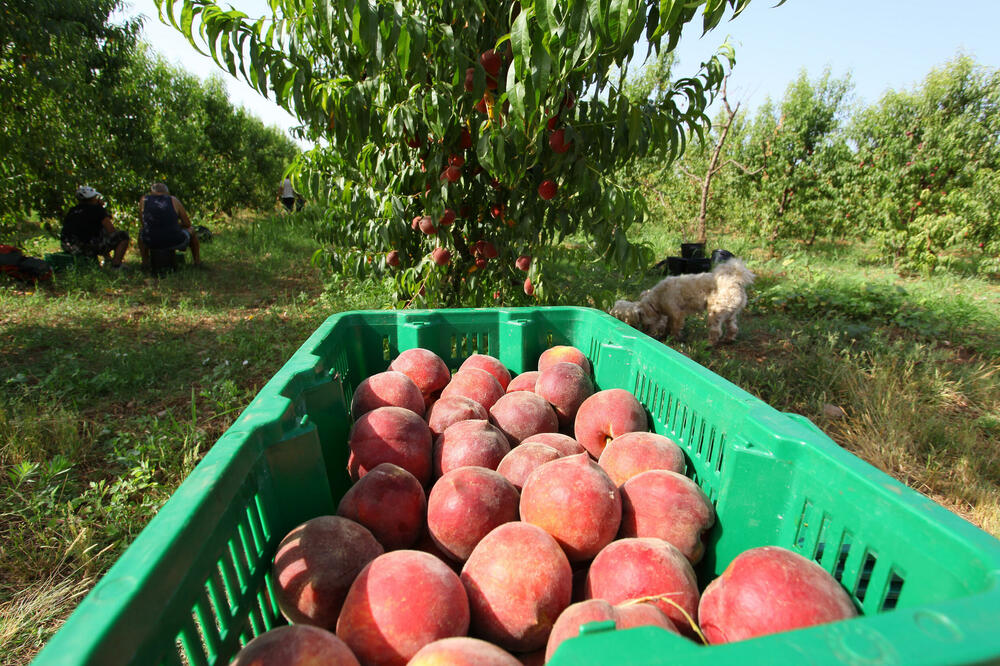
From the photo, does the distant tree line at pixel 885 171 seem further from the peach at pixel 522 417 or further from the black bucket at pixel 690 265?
the peach at pixel 522 417

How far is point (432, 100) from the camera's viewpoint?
2199 millimetres

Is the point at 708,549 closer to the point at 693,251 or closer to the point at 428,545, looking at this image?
the point at 428,545

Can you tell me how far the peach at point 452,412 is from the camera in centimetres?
165

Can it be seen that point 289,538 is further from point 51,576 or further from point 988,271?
point 988,271

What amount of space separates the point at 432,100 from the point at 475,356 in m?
1.11

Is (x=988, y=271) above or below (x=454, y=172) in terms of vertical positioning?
below

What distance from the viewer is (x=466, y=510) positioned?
4.05 feet

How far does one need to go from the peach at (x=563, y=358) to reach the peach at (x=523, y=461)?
1.71ft

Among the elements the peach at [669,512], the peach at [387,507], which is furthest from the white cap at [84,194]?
the peach at [669,512]

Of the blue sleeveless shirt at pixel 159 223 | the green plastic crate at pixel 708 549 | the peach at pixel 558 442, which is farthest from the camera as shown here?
the blue sleeveless shirt at pixel 159 223

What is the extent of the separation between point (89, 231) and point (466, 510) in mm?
9033

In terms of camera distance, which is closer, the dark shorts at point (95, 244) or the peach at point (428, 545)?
the peach at point (428, 545)

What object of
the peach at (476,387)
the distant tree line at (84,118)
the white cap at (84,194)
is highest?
the distant tree line at (84,118)

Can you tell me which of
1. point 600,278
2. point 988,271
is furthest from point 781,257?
point 600,278
